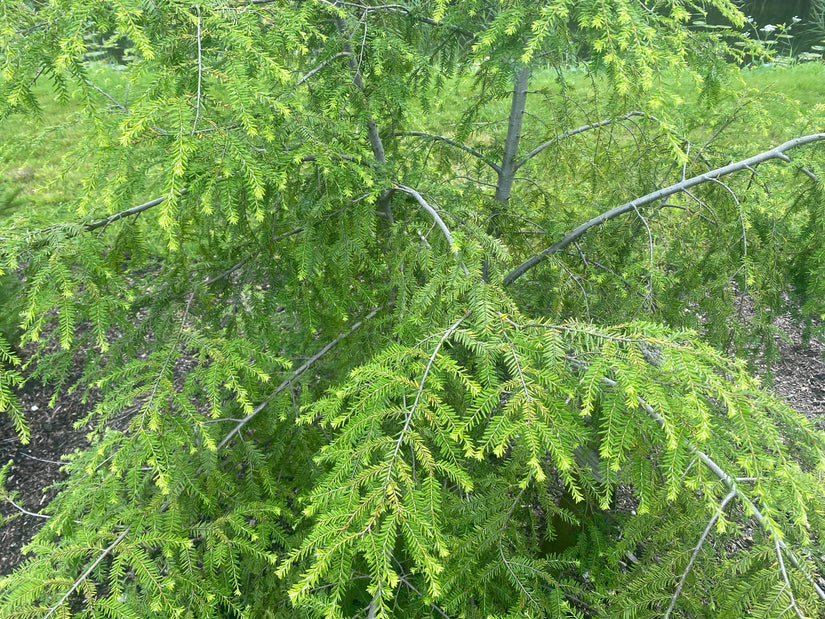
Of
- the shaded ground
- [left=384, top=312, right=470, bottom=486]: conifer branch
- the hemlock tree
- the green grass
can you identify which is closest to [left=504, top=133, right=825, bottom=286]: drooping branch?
the hemlock tree

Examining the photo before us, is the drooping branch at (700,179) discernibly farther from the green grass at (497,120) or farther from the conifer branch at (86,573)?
the conifer branch at (86,573)

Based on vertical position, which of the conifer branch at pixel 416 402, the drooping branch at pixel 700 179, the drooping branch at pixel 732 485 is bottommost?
the drooping branch at pixel 732 485

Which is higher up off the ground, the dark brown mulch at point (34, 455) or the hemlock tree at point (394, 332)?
the hemlock tree at point (394, 332)

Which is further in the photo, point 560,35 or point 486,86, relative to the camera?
point 486,86

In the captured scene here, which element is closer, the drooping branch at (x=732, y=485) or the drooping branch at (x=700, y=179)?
the drooping branch at (x=732, y=485)

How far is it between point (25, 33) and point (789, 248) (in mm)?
3187

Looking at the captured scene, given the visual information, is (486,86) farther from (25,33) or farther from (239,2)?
(25,33)

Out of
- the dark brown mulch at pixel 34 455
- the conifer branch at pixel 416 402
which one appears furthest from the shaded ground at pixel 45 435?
the conifer branch at pixel 416 402

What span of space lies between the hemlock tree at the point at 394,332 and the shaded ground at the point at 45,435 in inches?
91.1

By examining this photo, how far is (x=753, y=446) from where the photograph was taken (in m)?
1.31

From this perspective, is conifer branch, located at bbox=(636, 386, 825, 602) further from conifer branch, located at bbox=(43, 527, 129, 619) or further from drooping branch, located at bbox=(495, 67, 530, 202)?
drooping branch, located at bbox=(495, 67, 530, 202)

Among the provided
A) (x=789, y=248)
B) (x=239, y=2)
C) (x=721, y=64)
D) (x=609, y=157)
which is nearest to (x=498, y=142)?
(x=609, y=157)

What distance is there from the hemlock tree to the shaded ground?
2314 mm

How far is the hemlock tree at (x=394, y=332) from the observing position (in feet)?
4.48
